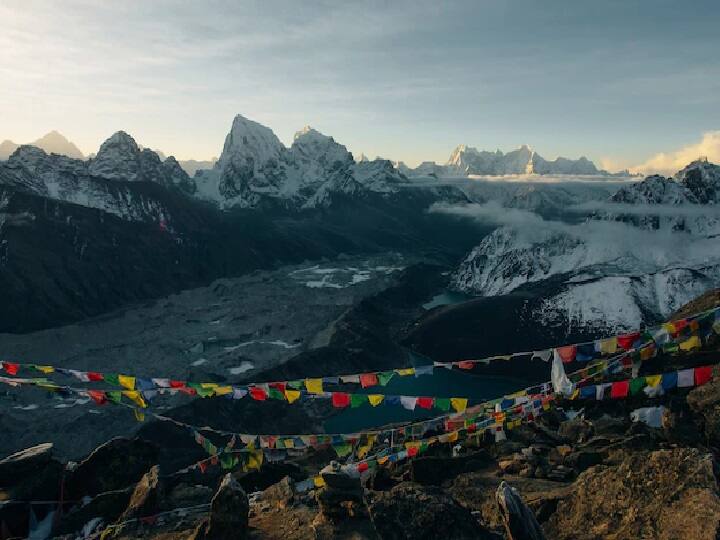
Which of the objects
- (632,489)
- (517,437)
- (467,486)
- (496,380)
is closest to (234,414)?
(496,380)

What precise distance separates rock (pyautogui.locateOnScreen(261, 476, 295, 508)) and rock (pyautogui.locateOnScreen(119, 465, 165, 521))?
5690 millimetres

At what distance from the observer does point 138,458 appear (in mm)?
36938

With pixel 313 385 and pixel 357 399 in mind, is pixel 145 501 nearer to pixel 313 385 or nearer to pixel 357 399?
pixel 313 385

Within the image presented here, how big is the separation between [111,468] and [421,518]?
24665 millimetres

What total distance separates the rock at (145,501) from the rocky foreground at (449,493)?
7cm

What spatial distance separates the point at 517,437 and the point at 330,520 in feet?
78.8

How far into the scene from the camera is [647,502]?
59.8ft

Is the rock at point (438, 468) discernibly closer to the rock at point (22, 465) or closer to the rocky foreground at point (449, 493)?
the rocky foreground at point (449, 493)

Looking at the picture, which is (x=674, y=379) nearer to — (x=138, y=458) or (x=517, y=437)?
(x=517, y=437)

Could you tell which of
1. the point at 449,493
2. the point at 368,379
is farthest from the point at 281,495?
the point at 368,379

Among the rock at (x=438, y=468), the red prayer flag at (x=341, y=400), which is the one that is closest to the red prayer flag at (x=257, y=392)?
the red prayer flag at (x=341, y=400)

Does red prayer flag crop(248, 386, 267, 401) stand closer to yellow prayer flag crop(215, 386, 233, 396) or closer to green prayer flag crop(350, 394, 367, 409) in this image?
yellow prayer flag crop(215, 386, 233, 396)

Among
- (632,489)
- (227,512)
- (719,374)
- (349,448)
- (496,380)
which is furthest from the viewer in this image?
(496,380)

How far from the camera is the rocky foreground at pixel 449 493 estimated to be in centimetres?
1798
